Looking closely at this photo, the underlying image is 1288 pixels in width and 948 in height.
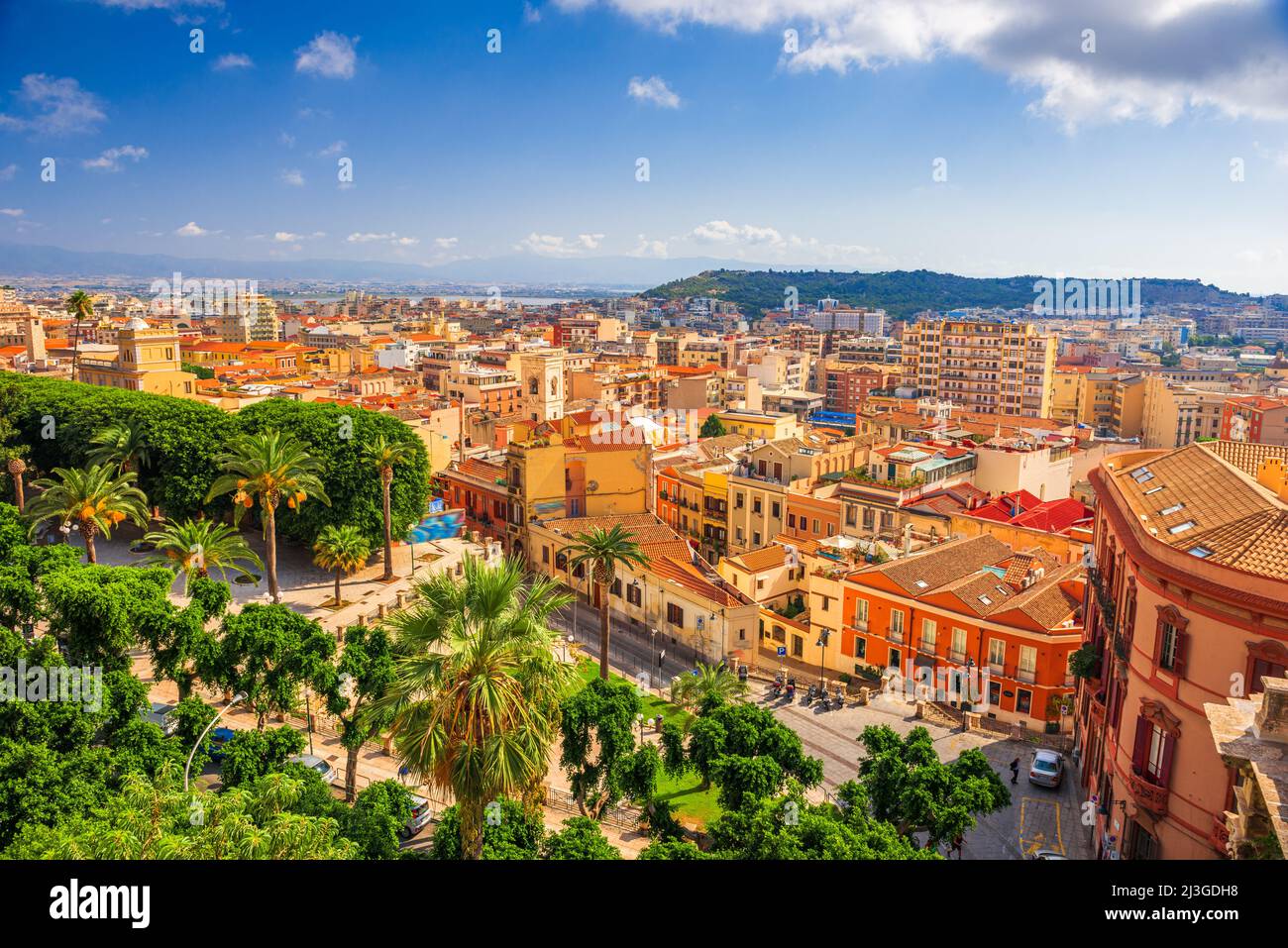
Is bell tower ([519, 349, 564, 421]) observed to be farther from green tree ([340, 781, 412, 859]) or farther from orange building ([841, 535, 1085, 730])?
green tree ([340, 781, 412, 859])

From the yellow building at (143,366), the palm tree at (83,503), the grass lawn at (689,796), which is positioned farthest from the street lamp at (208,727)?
the yellow building at (143,366)

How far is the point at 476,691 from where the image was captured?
1177 cm

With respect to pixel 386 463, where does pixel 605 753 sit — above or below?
below

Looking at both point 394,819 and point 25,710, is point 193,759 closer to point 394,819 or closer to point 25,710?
point 25,710

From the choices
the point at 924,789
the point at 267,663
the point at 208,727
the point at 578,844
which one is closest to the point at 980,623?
the point at 924,789

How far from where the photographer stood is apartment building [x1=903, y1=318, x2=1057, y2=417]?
10531 cm

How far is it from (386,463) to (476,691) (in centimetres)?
2853

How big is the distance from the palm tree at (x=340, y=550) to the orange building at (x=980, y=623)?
62.5 ft

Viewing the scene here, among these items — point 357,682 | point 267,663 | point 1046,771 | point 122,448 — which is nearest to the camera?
point 357,682

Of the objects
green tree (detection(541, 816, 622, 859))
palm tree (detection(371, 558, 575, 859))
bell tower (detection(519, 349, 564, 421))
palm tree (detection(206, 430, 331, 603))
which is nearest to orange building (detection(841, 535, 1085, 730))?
green tree (detection(541, 816, 622, 859))

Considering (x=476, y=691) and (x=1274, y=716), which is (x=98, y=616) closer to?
(x=476, y=691)

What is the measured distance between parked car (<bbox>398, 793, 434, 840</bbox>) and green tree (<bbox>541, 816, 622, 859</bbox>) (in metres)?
7.05

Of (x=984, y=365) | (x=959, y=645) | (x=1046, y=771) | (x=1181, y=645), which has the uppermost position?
(x=984, y=365)
